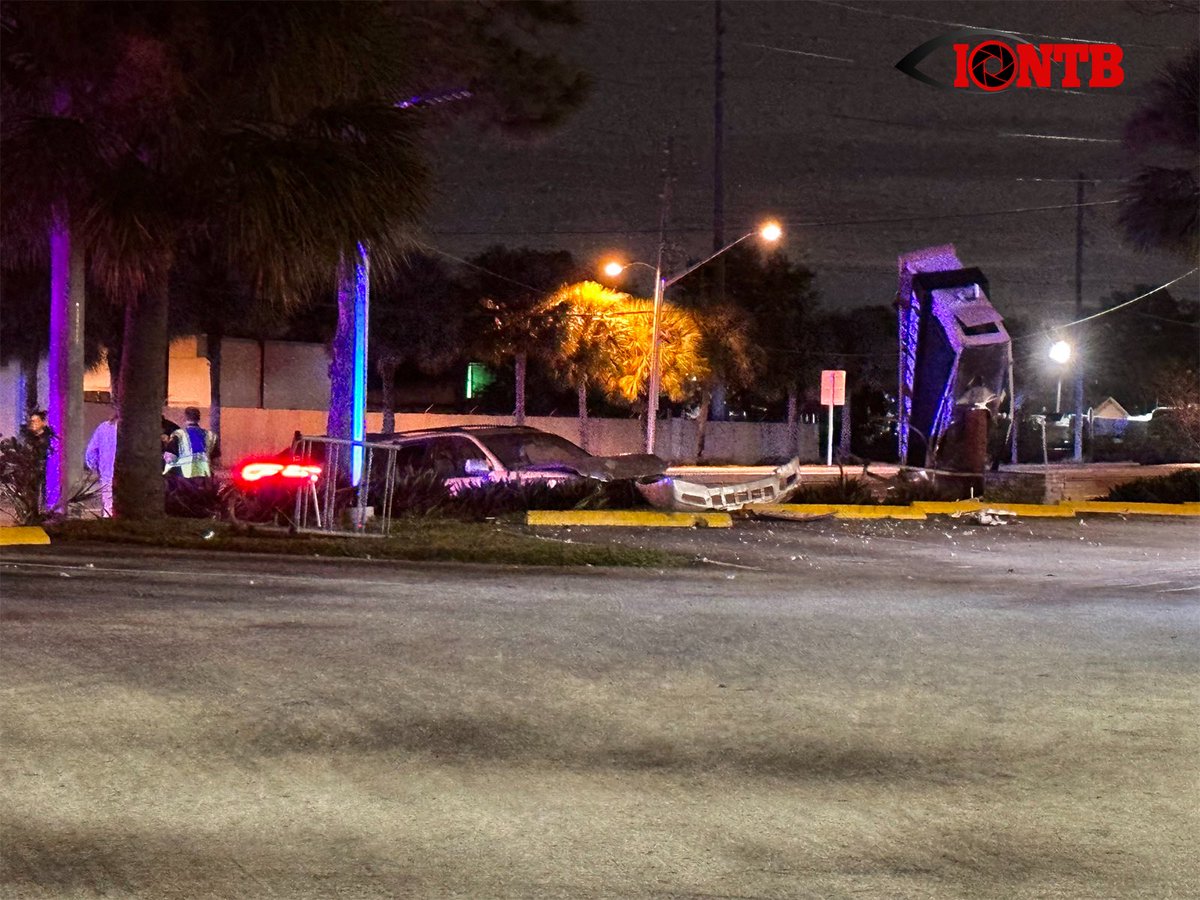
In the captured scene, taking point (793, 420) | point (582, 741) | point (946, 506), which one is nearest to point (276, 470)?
point (582, 741)

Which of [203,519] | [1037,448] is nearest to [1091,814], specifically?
[203,519]

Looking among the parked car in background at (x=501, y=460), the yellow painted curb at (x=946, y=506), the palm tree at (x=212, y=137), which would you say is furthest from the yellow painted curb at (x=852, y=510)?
the palm tree at (x=212, y=137)

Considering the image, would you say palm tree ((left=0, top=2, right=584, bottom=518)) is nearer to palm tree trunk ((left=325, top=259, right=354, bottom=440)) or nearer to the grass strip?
the grass strip

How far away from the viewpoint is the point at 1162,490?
27.9m

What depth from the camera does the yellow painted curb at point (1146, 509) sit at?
25234mm

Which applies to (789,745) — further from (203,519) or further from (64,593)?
(203,519)

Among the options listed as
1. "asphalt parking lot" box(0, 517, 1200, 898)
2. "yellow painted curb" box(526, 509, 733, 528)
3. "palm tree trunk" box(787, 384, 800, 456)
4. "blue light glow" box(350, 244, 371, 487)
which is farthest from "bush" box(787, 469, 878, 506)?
"palm tree trunk" box(787, 384, 800, 456)

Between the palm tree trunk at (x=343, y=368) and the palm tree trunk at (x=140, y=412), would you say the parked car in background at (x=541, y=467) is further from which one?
the palm tree trunk at (x=140, y=412)

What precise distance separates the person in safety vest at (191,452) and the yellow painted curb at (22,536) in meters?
4.85

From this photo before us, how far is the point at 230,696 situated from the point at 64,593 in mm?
4189

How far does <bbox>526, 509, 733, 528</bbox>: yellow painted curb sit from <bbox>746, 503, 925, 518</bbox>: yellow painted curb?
3.37 meters

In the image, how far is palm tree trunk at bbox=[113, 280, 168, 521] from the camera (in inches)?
654

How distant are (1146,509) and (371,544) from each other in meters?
15.7

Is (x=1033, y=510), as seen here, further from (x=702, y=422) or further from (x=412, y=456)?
(x=702, y=422)
